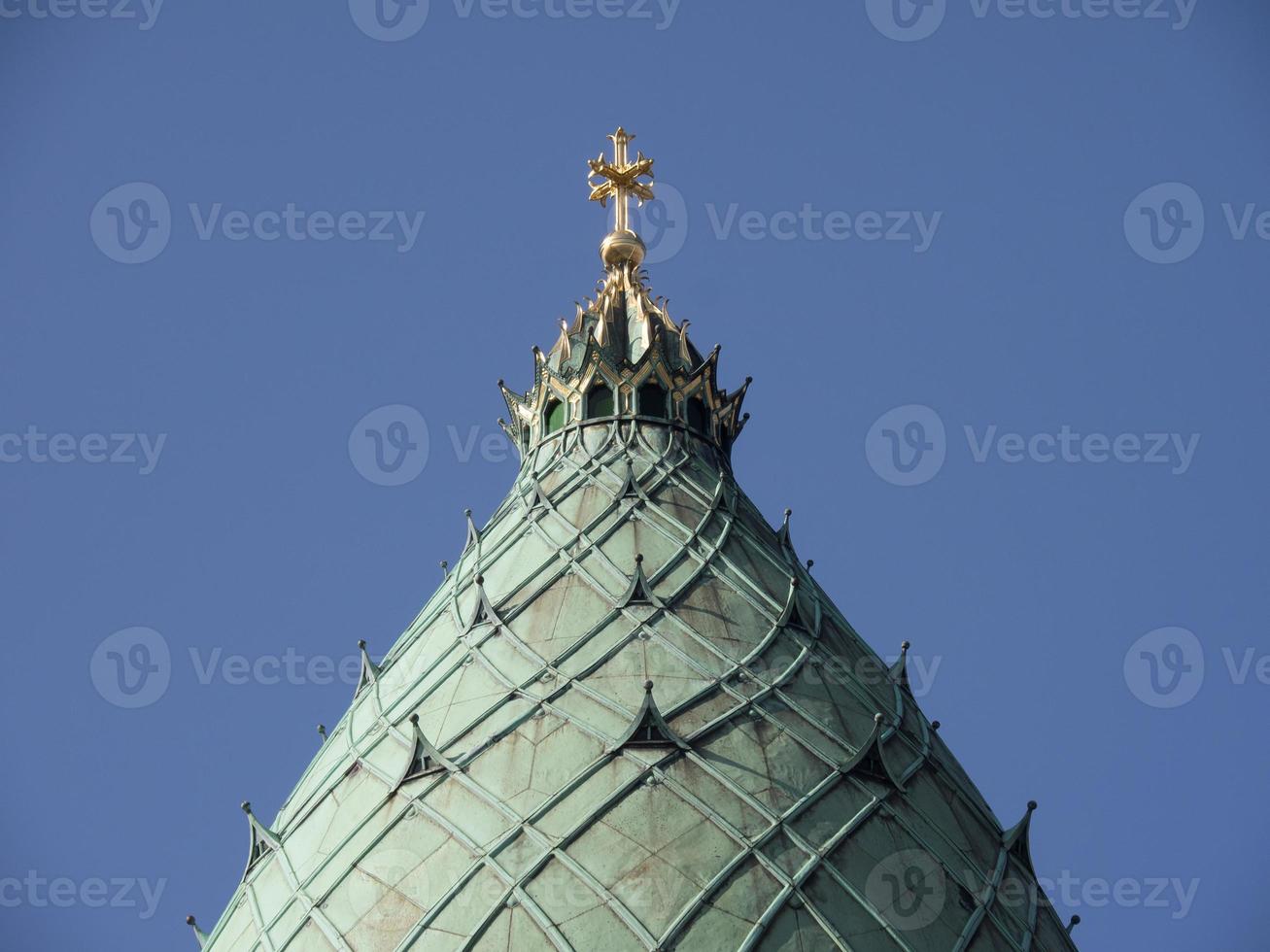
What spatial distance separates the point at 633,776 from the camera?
36.5m

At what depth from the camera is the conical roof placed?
1383 inches

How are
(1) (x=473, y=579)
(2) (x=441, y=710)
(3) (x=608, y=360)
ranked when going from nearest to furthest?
(2) (x=441, y=710)
(1) (x=473, y=579)
(3) (x=608, y=360)

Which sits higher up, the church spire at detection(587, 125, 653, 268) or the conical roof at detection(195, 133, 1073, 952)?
the church spire at detection(587, 125, 653, 268)

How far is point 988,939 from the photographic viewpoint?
120 feet

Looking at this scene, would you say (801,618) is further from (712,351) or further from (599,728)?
(712,351)

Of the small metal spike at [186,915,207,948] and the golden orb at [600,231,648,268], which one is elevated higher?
the golden orb at [600,231,648,268]

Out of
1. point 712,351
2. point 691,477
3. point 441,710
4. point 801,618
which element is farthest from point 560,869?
point 712,351

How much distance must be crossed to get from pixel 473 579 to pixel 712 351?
23.5 ft

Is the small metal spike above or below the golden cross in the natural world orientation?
below

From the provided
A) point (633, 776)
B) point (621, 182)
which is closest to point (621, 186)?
point (621, 182)

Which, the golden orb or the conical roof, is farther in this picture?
the golden orb

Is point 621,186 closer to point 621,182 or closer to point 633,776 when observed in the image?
point 621,182

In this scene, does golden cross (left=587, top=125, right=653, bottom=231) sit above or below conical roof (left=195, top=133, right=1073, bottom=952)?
above

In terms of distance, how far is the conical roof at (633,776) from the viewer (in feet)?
115
